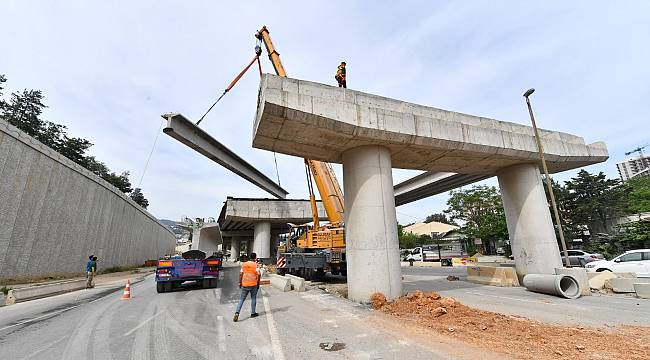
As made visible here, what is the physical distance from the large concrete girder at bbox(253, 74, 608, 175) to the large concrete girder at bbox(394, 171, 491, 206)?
5.61 m

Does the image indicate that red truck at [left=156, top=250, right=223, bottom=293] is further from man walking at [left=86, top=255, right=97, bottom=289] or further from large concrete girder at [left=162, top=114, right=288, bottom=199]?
large concrete girder at [left=162, top=114, right=288, bottom=199]

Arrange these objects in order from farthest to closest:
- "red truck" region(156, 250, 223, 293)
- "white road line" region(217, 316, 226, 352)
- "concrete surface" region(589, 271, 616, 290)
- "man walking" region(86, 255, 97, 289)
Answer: "man walking" region(86, 255, 97, 289) → "red truck" region(156, 250, 223, 293) → "concrete surface" region(589, 271, 616, 290) → "white road line" region(217, 316, 226, 352)

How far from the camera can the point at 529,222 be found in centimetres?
1187

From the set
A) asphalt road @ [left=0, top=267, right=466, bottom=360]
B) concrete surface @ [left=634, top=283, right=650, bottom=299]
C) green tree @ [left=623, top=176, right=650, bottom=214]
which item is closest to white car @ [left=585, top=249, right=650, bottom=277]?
concrete surface @ [left=634, top=283, right=650, bottom=299]

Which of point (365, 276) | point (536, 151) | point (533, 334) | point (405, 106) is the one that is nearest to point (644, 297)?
point (536, 151)

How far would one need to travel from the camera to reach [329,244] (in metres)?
14.7

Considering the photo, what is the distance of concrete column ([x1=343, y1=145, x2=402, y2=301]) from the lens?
8.52m

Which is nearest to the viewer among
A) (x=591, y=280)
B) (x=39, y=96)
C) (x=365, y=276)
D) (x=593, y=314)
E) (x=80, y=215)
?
(x=593, y=314)

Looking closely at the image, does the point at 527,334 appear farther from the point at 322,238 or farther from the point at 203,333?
the point at 322,238

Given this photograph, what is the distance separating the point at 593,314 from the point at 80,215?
2761 centimetres

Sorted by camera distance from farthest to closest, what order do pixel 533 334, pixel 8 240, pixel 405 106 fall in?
pixel 8 240, pixel 405 106, pixel 533 334

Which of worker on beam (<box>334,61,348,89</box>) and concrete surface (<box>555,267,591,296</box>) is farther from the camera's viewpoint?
worker on beam (<box>334,61,348,89</box>)

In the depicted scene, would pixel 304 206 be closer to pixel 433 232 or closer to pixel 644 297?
pixel 644 297

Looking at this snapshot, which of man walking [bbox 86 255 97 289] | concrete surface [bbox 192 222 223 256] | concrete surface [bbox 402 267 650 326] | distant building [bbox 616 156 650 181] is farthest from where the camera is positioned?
distant building [bbox 616 156 650 181]
